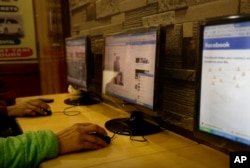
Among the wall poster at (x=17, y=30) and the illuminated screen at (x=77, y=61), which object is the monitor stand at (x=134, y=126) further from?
the wall poster at (x=17, y=30)

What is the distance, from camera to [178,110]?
1072 mm

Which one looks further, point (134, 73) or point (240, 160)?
point (134, 73)

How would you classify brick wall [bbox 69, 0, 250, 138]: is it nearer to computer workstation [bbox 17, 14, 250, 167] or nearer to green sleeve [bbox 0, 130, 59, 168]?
computer workstation [bbox 17, 14, 250, 167]

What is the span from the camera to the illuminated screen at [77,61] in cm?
155

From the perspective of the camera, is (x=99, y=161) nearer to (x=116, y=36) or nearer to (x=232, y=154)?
(x=232, y=154)

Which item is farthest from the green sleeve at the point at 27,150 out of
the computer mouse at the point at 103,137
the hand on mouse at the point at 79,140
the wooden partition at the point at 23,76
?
the wooden partition at the point at 23,76

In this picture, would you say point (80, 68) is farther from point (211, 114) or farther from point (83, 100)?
point (211, 114)

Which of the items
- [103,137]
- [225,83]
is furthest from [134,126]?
[225,83]

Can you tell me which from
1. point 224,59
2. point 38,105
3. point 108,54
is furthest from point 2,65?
point 224,59

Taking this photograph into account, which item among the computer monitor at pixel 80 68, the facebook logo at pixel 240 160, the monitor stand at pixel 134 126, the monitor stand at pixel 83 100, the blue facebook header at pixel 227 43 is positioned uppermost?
the blue facebook header at pixel 227 43

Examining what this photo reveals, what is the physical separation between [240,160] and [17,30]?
9.12 ft

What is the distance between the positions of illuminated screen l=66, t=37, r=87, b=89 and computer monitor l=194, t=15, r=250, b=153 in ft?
2.94

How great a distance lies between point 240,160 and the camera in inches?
25.2

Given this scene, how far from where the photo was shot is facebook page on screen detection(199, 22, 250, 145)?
628mm
